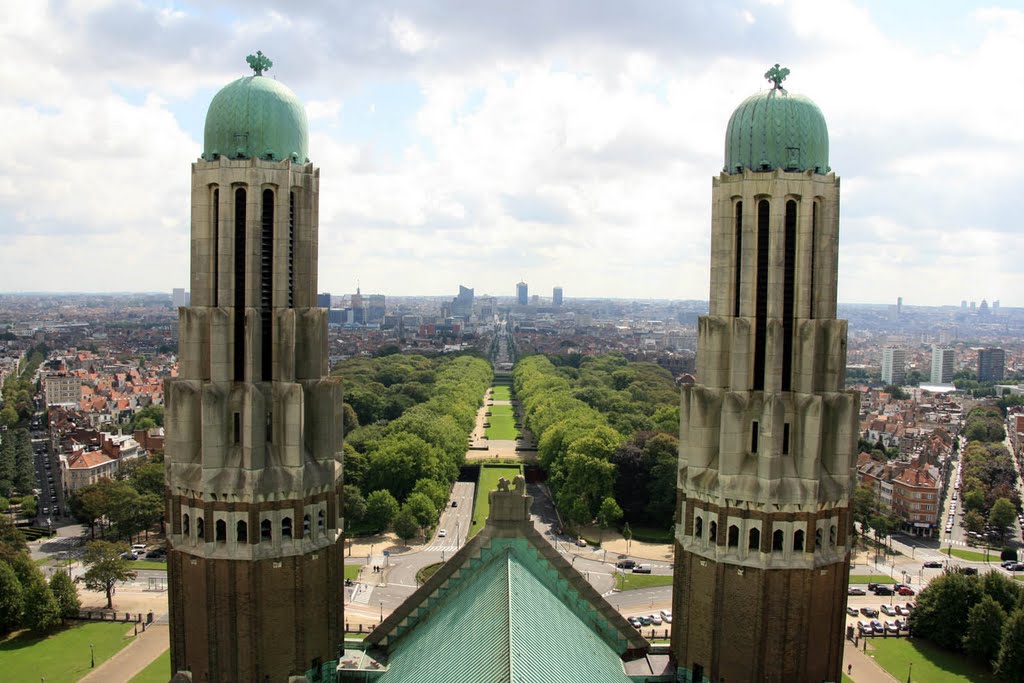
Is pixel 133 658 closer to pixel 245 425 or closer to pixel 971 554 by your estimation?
pixel 245 425

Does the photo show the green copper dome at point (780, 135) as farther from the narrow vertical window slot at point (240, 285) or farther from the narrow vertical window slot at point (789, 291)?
the narrow vertical window slot at point (240, 285)

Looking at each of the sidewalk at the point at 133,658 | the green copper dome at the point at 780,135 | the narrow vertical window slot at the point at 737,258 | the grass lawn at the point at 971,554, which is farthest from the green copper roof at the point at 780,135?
the grass lawn at the point at 971,554

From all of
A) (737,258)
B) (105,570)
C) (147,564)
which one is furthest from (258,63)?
(147,564)

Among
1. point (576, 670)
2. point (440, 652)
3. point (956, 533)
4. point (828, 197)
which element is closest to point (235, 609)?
point (440, 652)

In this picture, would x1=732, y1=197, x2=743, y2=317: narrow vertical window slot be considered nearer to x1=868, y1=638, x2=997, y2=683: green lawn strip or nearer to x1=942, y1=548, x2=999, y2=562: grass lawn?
x1=868, y1=638, x2=997, y2=683: green lawn strip

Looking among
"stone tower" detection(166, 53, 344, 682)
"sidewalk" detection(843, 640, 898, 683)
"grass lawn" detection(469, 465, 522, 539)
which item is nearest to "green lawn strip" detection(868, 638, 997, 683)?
"sidewalk" detection(843, 640, 898, 683)
